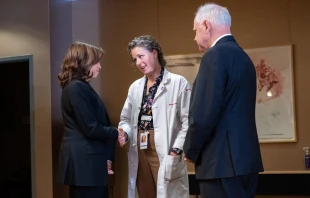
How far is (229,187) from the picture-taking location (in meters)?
1.88

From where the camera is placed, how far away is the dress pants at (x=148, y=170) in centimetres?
268

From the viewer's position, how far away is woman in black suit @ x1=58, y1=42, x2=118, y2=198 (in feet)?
8.27

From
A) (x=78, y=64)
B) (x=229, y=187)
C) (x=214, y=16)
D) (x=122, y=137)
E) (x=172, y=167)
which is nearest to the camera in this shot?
(x=229, y=187)

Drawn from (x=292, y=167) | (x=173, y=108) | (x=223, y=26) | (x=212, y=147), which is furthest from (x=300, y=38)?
(x=212, y=147)

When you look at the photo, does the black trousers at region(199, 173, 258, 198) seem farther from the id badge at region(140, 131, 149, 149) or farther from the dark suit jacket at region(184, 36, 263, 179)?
the id badge at region(140, 131, 149, 149)

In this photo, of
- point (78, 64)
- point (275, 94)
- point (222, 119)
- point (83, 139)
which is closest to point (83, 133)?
point (83, 139)

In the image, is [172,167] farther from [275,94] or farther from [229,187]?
[275,94]

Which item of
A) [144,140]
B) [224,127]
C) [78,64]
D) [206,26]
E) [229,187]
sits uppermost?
[206,26]

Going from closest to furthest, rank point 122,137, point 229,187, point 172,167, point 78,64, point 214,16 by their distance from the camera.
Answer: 1. point 229,187
2. point 214,16
3. point 172,167
4. point 78,64
5. point 122,137

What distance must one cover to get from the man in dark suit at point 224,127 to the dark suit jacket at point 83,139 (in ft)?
2.47

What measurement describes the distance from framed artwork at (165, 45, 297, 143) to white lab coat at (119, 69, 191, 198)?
1.50 meters

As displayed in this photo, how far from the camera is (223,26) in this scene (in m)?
2.06

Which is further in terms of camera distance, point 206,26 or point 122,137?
point 122,137

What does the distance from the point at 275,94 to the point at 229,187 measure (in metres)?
2.27
